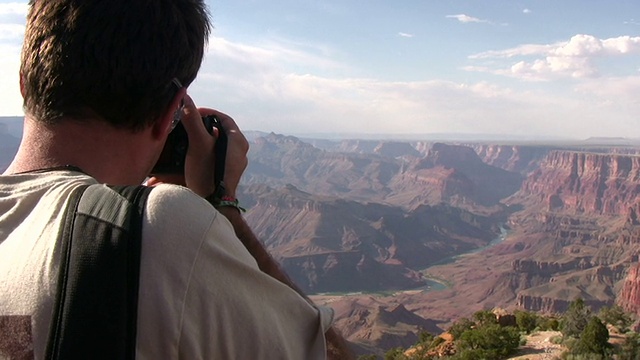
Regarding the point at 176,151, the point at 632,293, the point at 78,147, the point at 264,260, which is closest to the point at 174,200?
the point at 78,147

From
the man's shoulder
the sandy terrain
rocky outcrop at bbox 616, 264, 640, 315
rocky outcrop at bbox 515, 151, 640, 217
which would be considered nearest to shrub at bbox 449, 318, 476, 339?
the sandy terrain

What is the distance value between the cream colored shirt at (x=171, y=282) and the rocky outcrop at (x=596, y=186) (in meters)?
170

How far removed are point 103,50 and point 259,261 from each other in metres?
0.77

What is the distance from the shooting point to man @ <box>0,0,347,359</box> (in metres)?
1.18

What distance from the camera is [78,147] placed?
1.46 meters

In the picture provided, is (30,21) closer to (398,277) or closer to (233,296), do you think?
(233,296)

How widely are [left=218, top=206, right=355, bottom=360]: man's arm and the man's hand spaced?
0.12 m

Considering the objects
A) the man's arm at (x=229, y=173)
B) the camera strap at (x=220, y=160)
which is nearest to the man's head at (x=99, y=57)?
the man's arm at (x=229, y=173)

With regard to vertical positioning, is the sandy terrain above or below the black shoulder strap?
below

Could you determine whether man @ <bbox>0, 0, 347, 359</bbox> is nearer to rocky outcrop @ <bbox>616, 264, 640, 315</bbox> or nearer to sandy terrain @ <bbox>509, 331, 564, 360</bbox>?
sandy terrain @ <bbox>509, 331, 564, 360</bbox>

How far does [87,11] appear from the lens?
1.42 meters

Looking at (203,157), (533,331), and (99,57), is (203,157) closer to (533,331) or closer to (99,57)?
(99,57)

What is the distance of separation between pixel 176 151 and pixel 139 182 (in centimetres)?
26

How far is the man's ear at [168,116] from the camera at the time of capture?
62.0 inches
